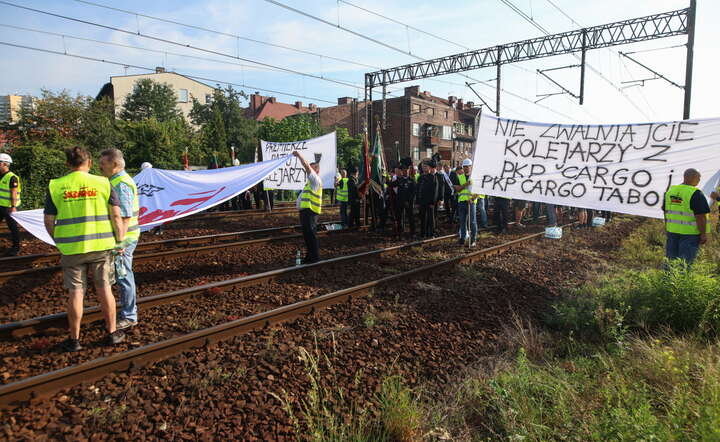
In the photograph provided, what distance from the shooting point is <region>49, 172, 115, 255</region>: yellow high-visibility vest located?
402 cm

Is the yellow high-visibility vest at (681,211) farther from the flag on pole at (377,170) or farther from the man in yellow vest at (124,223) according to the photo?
the flag on pole at (377,170)

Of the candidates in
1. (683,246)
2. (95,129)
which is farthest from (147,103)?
(683,246)

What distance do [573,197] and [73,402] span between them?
7.51 metres

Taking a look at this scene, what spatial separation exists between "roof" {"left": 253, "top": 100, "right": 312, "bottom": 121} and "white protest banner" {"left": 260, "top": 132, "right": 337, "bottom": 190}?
5164cm

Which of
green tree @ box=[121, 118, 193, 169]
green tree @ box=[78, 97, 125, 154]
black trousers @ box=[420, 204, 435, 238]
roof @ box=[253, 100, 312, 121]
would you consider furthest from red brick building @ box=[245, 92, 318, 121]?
black trousers @ box=[420, 204, 435, 238]

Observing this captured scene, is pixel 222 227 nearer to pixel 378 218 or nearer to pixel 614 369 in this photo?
pixel 378 218

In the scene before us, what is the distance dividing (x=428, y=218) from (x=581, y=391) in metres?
7.95

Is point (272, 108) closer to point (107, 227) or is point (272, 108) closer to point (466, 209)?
point (466, 209)

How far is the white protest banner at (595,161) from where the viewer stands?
623 cm

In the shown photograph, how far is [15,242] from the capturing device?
8406 mm

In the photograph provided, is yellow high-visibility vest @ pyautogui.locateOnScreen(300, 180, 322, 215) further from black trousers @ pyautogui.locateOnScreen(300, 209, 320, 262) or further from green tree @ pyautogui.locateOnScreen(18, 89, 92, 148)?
green tree @ pyautogui.locateOnScreen(18, 89, 92, 148)

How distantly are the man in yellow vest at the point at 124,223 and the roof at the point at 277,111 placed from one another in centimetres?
6197

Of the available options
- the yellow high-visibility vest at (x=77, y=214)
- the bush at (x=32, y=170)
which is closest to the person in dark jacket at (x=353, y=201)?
the yellow high-visibility vest at (x=77, y=214)

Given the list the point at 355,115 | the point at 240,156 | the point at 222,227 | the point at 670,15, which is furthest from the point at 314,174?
the point at 355,115
